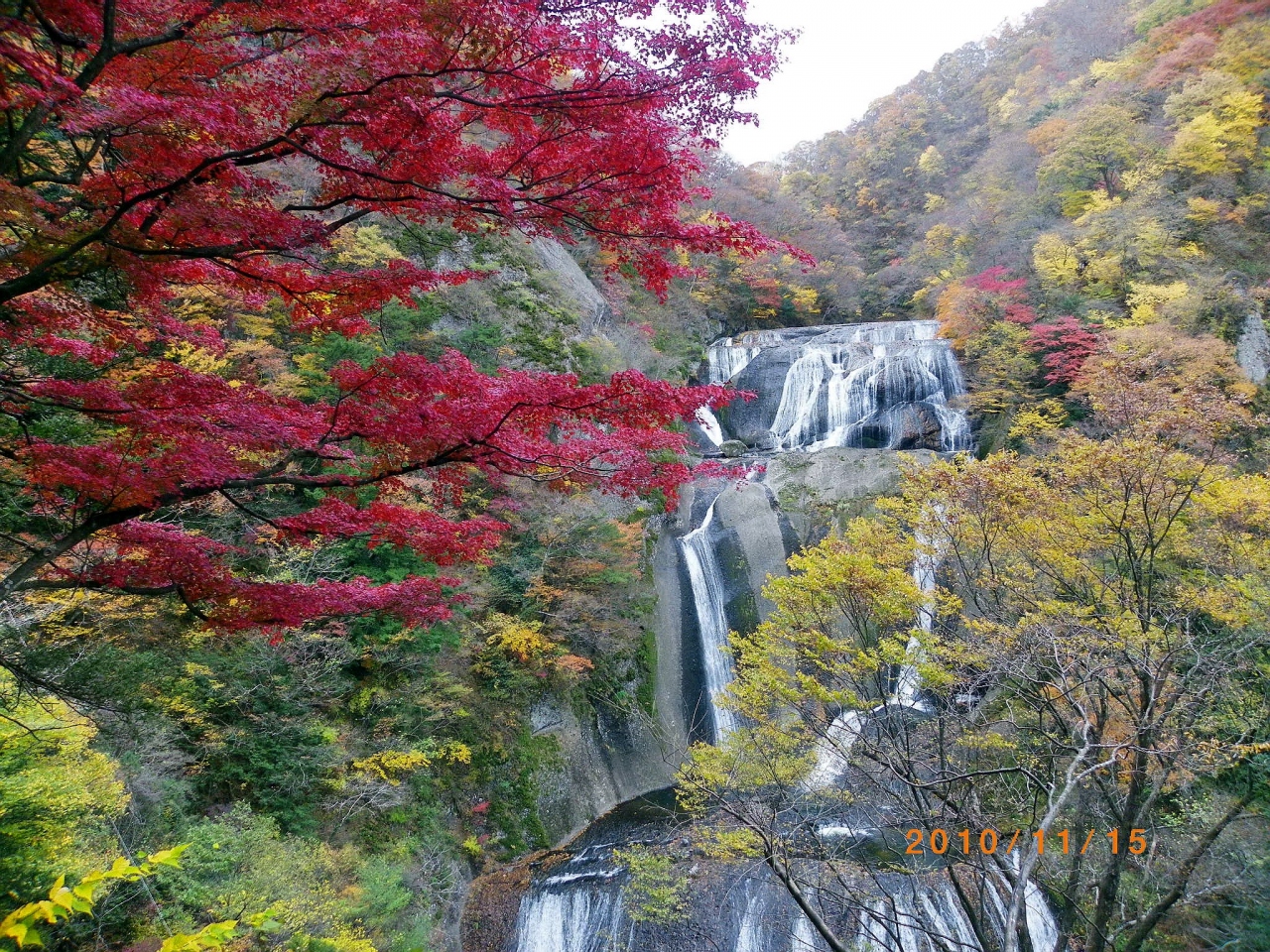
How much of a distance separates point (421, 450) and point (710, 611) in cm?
1275

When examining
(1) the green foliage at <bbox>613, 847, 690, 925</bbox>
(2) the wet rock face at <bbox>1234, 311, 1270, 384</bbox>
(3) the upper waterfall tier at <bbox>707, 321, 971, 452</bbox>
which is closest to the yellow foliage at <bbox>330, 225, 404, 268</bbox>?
(3) the upper waterfall tier at <bbox>707, 321, 971, 452</bbox>

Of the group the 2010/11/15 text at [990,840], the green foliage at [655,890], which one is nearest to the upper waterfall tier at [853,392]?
the green foliage at [655,890]

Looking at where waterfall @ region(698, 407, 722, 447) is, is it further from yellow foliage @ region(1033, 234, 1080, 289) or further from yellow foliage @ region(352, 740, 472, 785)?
yellow foliage @ region(352, 740, 472, 785)

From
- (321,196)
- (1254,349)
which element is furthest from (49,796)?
(1254,349)

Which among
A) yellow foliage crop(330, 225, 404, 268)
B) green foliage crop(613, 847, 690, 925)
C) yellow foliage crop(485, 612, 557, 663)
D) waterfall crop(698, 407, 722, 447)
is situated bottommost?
green foliage crop(613, 847, 690, 925)

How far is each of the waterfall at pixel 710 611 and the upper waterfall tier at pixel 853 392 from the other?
4710 mm

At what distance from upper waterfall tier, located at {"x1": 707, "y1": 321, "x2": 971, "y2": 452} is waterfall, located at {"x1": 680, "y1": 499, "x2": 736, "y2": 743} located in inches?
185

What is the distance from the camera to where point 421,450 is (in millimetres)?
3271

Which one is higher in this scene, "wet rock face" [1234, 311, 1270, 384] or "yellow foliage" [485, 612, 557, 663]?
"wet rock face" [1234, 311, 1270, 384]

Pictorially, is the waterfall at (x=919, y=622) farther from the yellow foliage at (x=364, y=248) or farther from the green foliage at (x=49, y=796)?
the yellow foliage at (x=364, y=248)

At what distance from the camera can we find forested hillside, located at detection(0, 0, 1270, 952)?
9.23ft

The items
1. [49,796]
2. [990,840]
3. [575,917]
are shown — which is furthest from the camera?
[575,917]

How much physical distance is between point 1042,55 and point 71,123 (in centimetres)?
4146

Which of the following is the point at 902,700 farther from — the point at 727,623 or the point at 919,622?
the point at 727,623
